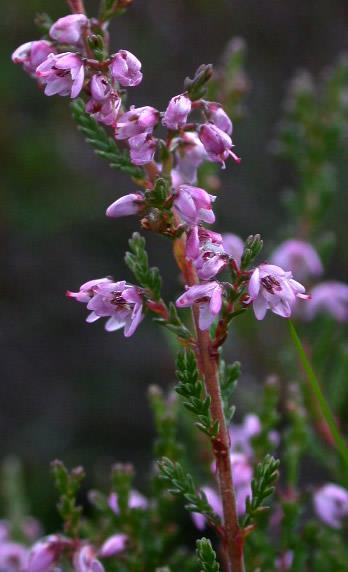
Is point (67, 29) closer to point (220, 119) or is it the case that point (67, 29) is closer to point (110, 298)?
point (220, 119)

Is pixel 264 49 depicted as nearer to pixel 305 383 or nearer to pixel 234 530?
pixel 305 383

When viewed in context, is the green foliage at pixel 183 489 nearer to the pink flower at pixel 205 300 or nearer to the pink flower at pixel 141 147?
the pink flower at pixel 205 300

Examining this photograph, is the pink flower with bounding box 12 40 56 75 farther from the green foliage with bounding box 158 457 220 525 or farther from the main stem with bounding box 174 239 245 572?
the green foliage with bounding box 158 457 220 525

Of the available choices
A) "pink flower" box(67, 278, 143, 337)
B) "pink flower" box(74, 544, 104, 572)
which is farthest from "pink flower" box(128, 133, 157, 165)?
"pink flower" box(74, 544, 104, 572)

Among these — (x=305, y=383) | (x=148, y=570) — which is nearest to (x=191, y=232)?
(x=148, y=570)

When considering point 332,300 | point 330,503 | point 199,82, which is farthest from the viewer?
point 332,300

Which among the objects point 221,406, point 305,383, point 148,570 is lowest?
point 148,570

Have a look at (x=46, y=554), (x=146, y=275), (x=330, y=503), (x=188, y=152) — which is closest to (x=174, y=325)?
(x=146, y=275)
